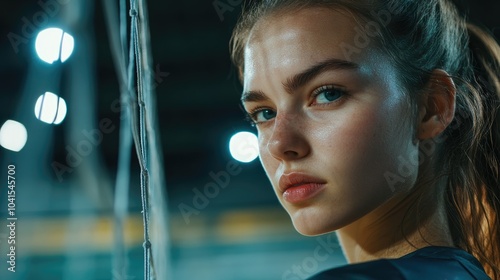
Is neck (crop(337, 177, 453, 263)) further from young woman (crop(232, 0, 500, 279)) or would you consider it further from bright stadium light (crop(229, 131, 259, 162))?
bright stadium light (crop(229, 131, 259, 162))

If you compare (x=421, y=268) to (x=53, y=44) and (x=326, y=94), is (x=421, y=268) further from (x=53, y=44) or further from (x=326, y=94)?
(x=53, y=44)

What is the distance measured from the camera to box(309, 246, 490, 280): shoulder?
539mm

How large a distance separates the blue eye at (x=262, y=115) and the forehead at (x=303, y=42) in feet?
0.10

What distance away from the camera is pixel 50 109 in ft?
2.76

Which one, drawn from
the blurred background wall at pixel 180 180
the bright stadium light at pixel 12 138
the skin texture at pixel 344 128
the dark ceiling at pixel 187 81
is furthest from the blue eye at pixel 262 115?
the dark ceiling at pixel 187 81

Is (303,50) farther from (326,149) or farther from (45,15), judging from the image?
(45,15)

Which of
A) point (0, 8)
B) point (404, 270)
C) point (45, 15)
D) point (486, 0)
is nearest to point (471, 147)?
point (404, 270)

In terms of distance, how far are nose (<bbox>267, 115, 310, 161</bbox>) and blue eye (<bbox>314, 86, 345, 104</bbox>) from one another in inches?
1.1

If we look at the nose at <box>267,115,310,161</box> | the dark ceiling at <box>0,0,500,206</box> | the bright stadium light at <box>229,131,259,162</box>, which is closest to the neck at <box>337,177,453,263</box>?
the nose at <box>267,115,310,161</box>

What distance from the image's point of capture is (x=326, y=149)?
66cm

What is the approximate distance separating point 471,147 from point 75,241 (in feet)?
6.81

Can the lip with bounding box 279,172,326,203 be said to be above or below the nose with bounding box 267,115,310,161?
below

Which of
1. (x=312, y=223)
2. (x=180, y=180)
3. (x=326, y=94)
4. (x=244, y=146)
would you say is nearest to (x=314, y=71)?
(x=326, y=94)

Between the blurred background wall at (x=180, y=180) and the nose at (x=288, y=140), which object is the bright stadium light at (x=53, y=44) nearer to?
the nose at (x=288, y=140)
